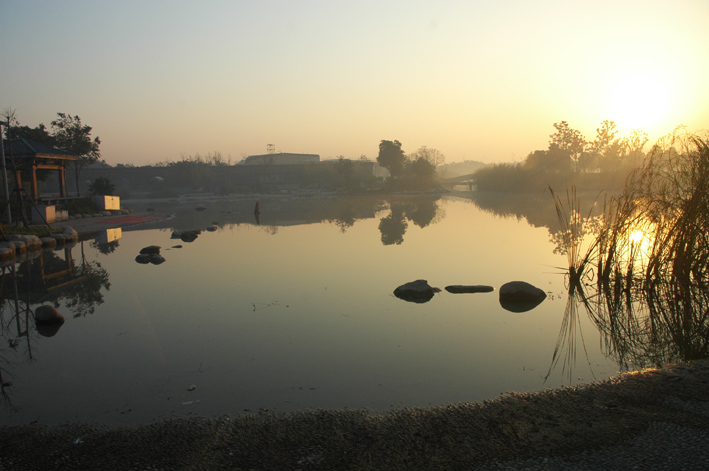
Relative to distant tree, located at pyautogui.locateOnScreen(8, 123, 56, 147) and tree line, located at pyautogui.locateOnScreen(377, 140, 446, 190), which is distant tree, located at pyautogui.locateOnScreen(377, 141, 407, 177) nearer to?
tree line, located at pyautogui.locateOnScreen(377, 140, 446, 190)

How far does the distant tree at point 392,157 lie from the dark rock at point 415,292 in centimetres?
5628

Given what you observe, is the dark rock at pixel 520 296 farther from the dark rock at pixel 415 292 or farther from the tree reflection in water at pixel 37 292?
the tree reflection in water at pixel 37 292

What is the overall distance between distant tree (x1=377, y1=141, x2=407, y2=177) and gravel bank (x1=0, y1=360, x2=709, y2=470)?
6136cm

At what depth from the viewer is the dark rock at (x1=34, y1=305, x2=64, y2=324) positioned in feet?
27.2

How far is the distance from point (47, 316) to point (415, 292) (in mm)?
6798

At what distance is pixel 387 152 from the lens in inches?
2579

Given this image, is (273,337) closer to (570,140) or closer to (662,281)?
(662,281)

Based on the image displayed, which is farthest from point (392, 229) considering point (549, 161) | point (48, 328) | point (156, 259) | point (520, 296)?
point (549, 161)

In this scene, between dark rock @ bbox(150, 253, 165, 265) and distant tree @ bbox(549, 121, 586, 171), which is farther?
distant tree @ bbox(549, 121, 586, 171)

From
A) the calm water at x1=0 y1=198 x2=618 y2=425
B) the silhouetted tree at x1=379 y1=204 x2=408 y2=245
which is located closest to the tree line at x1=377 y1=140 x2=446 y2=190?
the silhouetted tree at x1=379 y1=204 x2=408 y2=245

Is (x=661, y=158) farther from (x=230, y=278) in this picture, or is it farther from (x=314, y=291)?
(x=230, y=278)

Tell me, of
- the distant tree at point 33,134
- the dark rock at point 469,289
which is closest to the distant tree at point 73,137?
the distant tree at point 33,134

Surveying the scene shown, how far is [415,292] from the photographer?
31.9ft

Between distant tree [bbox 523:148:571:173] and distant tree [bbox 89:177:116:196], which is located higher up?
distant tree [bbox 523:148:571:173]
